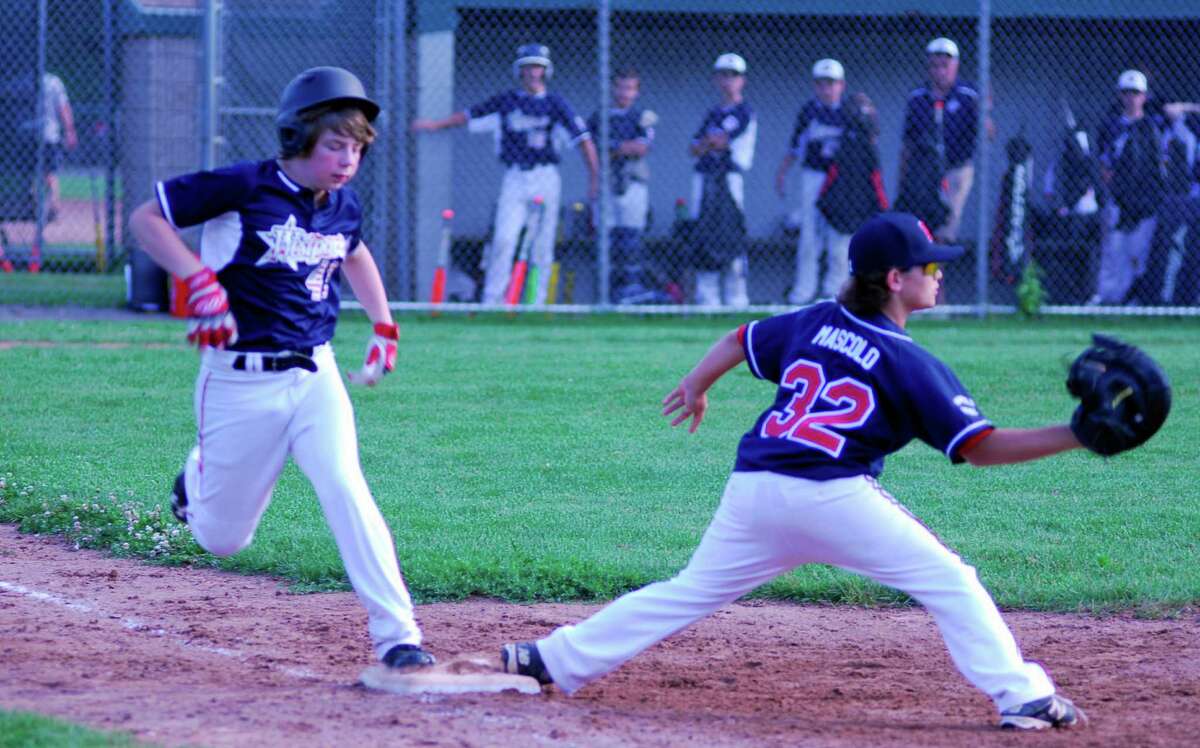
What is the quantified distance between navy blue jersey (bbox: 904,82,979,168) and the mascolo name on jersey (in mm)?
9683

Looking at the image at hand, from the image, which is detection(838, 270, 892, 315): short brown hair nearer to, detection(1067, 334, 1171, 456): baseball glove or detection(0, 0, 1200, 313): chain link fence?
detection(1067, 334, 1171, 456): baseball glove

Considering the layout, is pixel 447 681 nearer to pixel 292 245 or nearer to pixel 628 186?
pixel 292 245

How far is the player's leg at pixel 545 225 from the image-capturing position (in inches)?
521

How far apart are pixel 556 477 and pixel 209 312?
3.45m

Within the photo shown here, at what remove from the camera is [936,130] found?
13.3 m

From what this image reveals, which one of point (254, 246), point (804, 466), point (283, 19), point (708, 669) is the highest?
point (283, 19)

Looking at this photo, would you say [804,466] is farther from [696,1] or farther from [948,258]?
[696,1]

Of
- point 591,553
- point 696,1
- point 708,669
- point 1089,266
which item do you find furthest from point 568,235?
point 708,669

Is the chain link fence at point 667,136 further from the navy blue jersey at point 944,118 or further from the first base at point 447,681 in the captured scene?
the first base at point 447,681

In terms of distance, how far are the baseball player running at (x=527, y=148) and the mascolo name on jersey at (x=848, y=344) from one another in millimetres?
9170

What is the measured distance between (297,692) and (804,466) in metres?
1.52

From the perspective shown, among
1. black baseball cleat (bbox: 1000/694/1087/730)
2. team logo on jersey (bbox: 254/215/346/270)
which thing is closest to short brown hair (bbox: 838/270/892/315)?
black baseball cleat (bbox: 1000/694/1087/730)

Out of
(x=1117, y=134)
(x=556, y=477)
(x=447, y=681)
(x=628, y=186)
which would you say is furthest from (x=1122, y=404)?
(x=1117, y=134)

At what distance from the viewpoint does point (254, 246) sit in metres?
4.32
